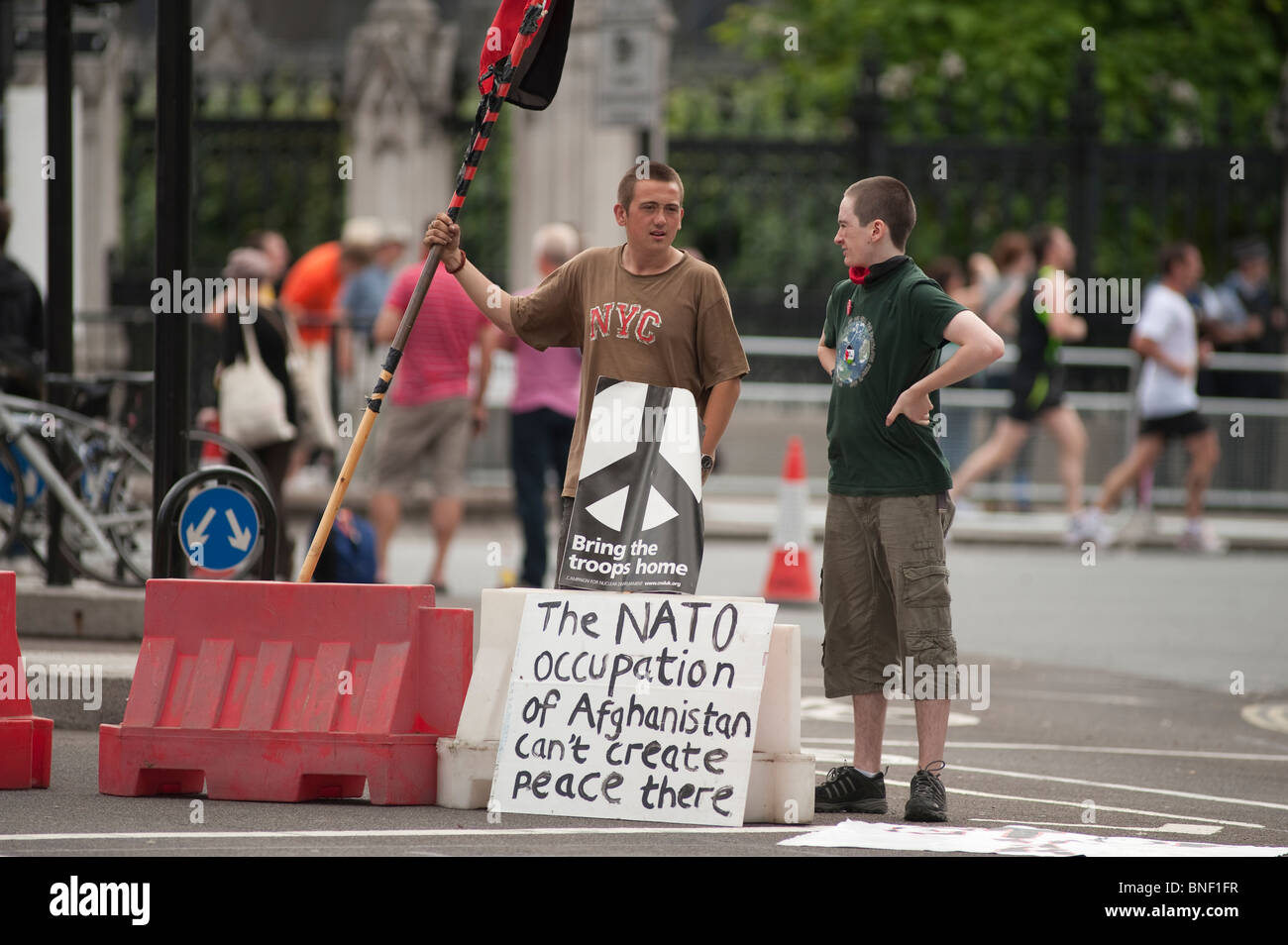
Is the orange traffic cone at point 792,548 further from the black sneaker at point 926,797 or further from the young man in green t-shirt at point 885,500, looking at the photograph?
the black sneaker at point 926,797

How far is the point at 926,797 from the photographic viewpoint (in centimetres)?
643

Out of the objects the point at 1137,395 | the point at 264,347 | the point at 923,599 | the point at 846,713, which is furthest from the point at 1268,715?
the point at 1137,395

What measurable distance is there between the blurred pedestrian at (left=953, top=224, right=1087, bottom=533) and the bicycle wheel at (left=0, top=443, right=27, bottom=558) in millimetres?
7344

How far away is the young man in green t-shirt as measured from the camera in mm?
6484

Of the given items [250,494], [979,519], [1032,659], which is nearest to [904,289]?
[250,494]

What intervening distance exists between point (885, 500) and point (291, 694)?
1890 millimetres

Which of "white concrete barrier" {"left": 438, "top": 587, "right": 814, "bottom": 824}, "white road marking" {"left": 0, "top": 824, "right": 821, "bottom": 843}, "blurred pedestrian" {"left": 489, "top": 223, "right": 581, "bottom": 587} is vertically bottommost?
"white road marking" {"left": 0, "top": 824, "right": 821, "bottom": 843}

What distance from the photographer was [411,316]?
685 cm

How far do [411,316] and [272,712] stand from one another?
1.32 m

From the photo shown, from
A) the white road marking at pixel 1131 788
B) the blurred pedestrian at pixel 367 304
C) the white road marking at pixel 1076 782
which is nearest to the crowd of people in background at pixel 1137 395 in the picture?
the blurred pedestrian at pixel 367 304

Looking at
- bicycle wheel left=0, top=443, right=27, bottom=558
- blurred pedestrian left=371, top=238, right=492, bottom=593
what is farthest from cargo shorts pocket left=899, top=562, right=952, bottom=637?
blurred pedestrian left=371, top=238, right=492, bottom=593

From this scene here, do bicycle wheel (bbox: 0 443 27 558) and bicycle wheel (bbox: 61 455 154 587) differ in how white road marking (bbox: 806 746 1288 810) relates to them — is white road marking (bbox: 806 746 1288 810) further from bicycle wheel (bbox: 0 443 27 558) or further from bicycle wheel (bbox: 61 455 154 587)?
bicycle wheel (bbox: 0 443 27 558)
